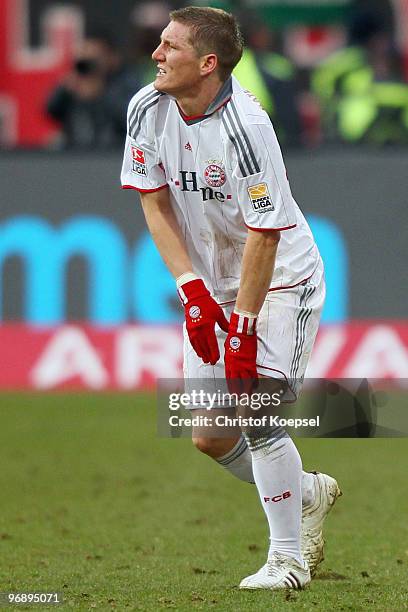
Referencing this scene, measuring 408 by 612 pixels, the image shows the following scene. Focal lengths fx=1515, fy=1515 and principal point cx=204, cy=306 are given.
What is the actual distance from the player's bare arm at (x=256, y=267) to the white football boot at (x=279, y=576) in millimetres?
1022

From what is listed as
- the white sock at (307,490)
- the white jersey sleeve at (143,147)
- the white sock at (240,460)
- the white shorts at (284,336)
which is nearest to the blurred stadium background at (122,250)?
the white sock at (240,460)

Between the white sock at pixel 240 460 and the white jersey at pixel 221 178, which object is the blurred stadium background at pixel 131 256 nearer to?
the white sock at pixel 240 460

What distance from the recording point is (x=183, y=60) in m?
5.94

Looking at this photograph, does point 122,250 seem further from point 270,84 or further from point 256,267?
point 256,267

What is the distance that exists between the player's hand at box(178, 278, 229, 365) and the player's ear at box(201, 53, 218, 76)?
832 millimetres

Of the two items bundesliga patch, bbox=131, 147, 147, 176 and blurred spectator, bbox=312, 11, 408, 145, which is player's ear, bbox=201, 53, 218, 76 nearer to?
bundesliga patch, bbox=131, 147, 147, 176

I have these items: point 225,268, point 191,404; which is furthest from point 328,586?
point 225,268

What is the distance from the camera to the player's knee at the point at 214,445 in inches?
246

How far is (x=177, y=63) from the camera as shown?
5.95m

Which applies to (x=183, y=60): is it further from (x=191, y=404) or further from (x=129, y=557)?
(x=129, y=557)

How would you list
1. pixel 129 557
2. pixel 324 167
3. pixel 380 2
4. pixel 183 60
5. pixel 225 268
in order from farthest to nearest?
pixel 380 2 < pixel 324 167 < pixel 129 557 < pixel 225 268 < pixel 183 60

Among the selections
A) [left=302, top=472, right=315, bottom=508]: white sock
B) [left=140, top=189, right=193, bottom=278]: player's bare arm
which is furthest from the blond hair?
[left=302, top=472, right=315, bottom=508]: white sock

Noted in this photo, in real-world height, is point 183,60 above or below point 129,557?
above

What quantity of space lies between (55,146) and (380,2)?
7.18m
